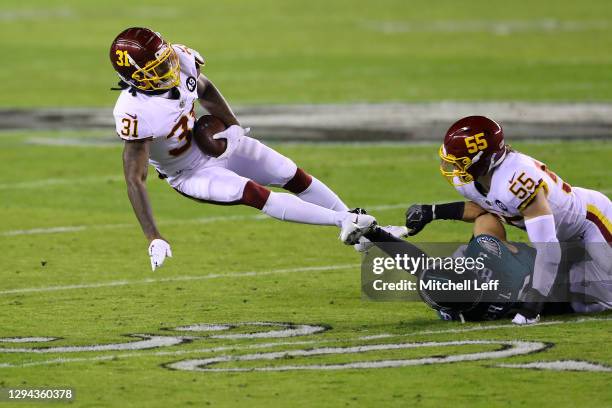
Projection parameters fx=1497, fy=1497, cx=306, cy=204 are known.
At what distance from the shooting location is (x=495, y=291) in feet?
27.6

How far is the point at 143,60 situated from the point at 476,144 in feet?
7.20

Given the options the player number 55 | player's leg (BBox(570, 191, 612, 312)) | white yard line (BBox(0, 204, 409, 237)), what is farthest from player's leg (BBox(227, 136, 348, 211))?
white yard line (BBox(0, 204, 409, 237))

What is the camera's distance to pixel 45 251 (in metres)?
11.4

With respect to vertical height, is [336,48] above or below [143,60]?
below

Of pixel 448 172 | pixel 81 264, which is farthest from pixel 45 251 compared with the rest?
pixel 448 172

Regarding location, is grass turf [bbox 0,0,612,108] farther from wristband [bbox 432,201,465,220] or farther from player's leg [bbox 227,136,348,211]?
wristband [bbox 432,201,465,220]

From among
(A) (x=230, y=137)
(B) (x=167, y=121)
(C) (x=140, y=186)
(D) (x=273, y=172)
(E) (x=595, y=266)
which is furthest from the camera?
(D) (x=273, y=172)

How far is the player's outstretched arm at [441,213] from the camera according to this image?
900 centimetres

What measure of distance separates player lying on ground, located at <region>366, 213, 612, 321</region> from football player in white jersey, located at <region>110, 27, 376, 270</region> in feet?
2.00

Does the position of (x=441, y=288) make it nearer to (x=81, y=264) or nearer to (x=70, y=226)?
(x=81, y=264)

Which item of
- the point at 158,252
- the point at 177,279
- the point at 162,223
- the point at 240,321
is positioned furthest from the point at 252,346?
the point at 162,223

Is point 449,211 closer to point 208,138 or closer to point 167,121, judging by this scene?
point 208,138

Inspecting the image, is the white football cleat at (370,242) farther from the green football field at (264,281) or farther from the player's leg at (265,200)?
the green football field at (264,281)

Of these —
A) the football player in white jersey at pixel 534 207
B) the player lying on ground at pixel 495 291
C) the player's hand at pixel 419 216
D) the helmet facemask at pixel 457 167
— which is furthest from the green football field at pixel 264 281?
the helmet facemask at pixel 457 167
